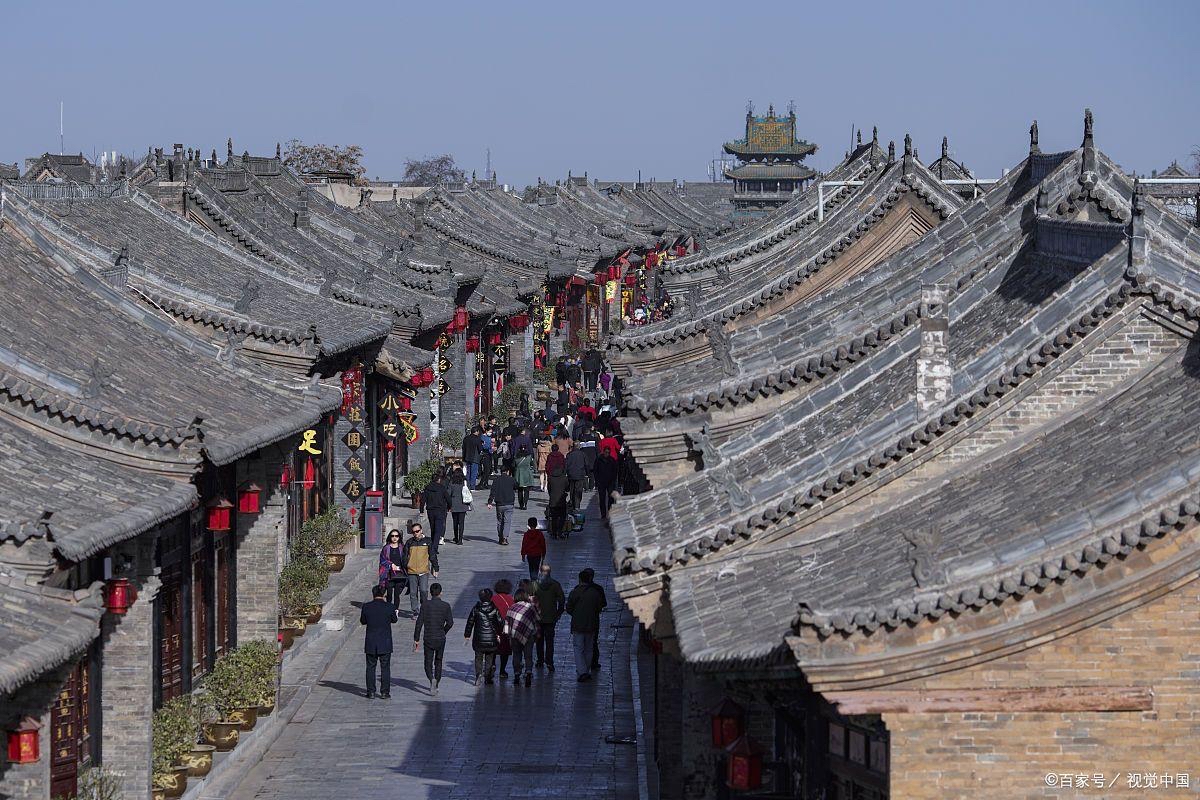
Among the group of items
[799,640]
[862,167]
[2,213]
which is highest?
[862,167]

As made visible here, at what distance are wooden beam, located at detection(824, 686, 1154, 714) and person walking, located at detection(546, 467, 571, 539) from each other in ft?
82.2

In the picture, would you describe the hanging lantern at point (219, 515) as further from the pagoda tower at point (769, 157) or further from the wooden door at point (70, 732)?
the pagoda tower at point (769, 157)

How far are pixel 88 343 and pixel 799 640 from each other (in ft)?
41.7

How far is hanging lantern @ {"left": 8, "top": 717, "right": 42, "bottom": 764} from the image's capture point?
15.5 meters

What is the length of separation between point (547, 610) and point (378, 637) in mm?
2900

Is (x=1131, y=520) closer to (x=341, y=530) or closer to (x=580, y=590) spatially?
(x=580, y=590)

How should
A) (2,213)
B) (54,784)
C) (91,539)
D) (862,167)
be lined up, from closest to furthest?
(91,539) < (54,784) < (2,213) < (862,167)

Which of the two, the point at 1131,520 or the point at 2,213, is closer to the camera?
the point at 1131,520

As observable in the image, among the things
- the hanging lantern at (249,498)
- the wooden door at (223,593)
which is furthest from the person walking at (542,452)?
the hanging lantern at (249,498)

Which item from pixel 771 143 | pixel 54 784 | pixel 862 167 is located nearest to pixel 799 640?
pixel 54 784

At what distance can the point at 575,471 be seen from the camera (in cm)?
3931

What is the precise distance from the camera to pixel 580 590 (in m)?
27.1

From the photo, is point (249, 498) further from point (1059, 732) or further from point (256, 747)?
point (1059, 732)

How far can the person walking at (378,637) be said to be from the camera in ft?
83.1
